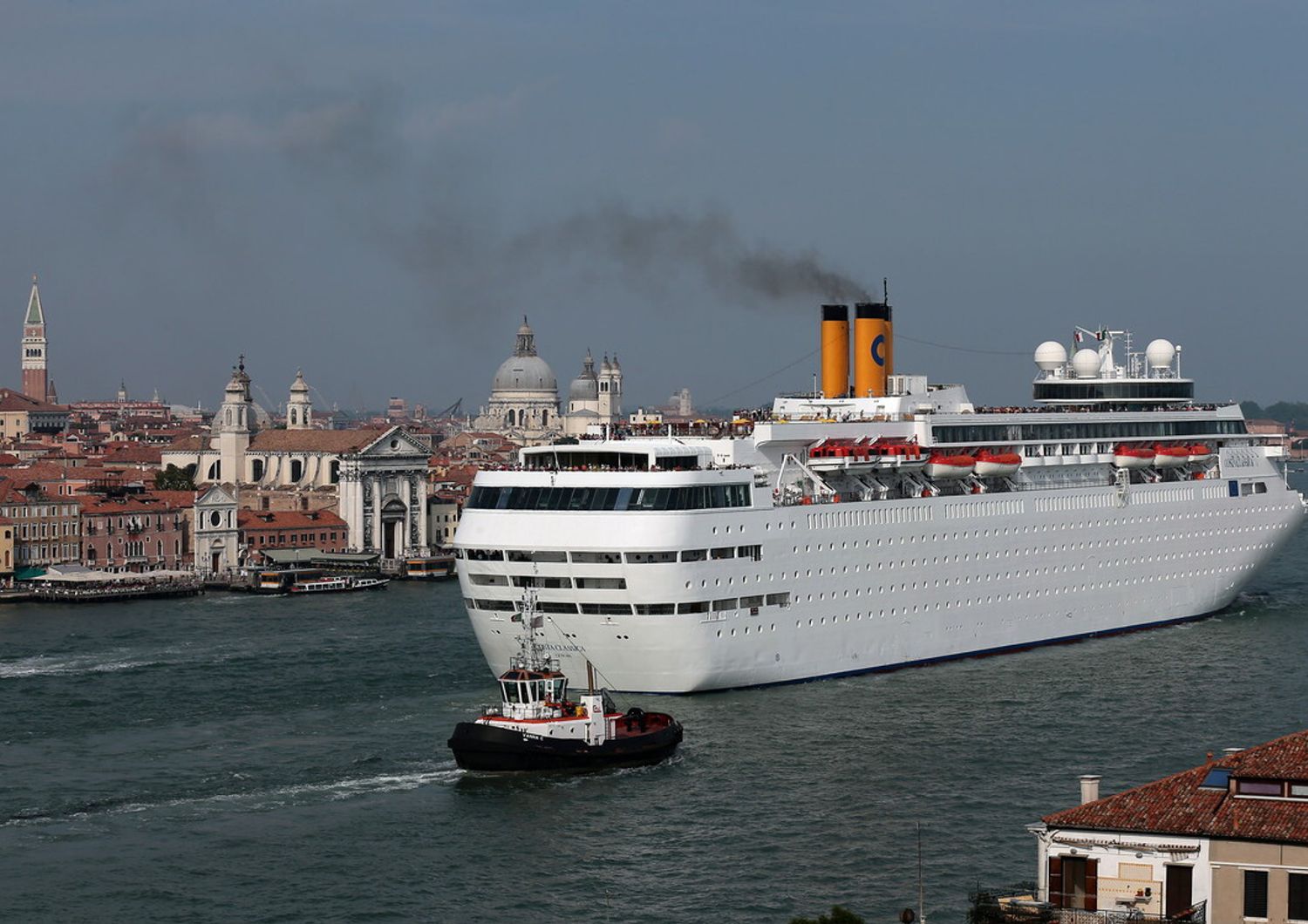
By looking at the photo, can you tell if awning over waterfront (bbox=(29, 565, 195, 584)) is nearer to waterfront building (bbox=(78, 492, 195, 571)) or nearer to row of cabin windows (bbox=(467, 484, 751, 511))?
waterfront building (bbox=(78, 492, 195, 571))

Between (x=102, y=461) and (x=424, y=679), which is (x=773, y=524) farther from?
(x=102, y=461)

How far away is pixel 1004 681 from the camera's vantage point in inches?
1341

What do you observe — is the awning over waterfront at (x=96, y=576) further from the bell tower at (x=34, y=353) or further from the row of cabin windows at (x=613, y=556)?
the bell tower at (x=34, y=353)

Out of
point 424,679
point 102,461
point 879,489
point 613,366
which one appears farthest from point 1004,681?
point 613,366

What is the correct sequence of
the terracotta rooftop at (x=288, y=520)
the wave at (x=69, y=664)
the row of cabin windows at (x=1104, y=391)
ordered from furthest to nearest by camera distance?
the terracotta rooftop at (x=288, y=520) → the row of cabin windows at (x=1104, y=391) → the wave at (x=69, y=664)

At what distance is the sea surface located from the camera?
21125 mm

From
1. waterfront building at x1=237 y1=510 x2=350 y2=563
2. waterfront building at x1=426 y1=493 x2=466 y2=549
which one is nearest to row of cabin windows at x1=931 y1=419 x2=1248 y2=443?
waterfront building at x1=237 y1=510 x2=350 y2=563

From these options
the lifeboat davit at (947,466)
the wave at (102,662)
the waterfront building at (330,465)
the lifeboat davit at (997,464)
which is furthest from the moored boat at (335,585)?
the lifeboat davit at (947,466)

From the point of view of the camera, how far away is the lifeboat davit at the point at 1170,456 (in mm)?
43531

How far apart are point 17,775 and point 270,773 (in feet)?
11.0

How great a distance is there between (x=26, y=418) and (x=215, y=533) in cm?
5889

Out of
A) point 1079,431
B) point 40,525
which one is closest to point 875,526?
point 1079,431

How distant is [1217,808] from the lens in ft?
48.6

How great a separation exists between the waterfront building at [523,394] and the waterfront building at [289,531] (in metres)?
62.6
